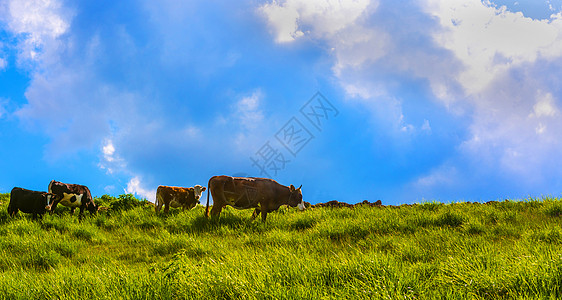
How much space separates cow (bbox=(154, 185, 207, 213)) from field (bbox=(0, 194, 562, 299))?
72 centimetres

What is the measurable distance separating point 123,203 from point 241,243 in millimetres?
7966

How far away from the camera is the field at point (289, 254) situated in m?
4.11

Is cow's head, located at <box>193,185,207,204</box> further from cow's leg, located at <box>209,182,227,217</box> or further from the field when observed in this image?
cow's leg, located at <box>209,182,227,217</box>

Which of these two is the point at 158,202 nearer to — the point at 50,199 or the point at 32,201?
the point at 50,199

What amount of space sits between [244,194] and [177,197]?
139 inches

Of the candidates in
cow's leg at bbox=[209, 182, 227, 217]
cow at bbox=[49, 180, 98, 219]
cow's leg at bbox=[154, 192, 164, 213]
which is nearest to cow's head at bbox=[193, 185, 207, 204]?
cow's leg at bbox=[154, 192, 164, 213]

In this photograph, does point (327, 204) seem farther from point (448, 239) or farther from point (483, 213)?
point (448, 239)

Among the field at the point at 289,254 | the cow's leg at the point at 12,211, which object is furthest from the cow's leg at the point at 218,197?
the cow's leg at the point at 12,211

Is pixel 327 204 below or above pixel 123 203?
above

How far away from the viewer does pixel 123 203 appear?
14.5 metres

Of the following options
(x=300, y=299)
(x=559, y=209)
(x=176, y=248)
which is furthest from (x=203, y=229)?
(x=559, y=209)

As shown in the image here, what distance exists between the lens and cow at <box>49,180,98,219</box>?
13.2m

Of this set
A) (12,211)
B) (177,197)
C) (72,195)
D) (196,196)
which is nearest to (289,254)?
(177,197)

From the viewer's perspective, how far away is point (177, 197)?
1370 centimetres
